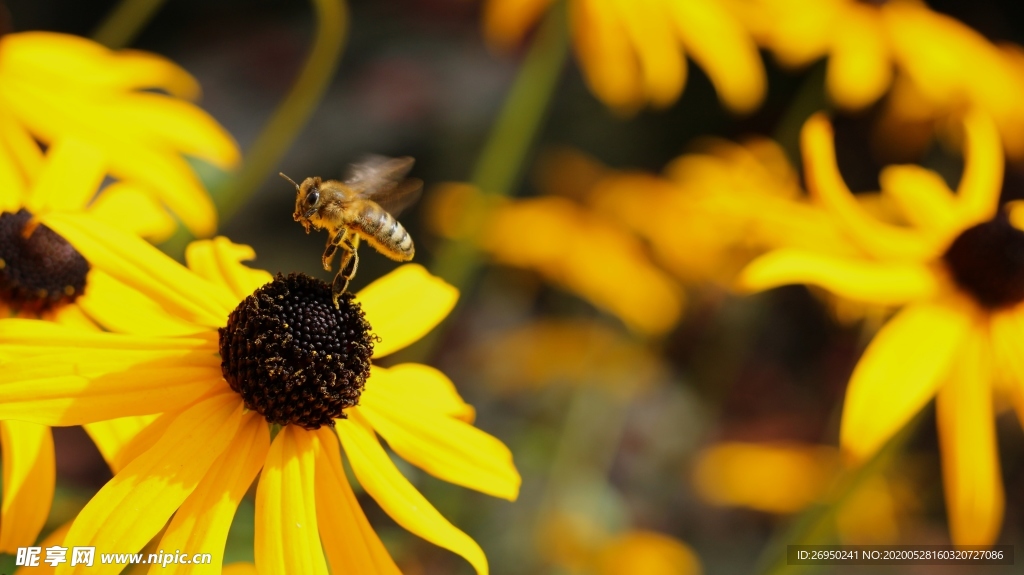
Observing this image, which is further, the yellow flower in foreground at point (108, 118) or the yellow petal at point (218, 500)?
the yellow flower in foreground at point (108, 118)

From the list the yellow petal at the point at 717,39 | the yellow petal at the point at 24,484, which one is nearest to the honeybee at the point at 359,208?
the yellow petal at the point at 24,484

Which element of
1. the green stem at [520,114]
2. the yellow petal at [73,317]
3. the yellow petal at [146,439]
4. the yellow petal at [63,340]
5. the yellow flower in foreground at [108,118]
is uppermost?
the green stem at [520,114]

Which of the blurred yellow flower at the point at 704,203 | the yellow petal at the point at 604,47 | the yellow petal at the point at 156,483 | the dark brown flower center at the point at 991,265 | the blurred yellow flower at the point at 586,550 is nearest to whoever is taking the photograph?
the yellow petal at the point at 156,483

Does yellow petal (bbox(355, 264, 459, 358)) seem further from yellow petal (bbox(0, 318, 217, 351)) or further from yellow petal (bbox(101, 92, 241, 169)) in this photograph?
yellow petal (bbox(101, 92, 241, 169))

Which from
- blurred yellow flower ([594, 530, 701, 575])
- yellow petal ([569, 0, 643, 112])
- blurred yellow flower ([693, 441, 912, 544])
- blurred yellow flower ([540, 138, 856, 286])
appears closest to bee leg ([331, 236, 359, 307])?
blurred yellow flower ([540, 138, 856, 286])

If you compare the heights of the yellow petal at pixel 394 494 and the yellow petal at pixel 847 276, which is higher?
the yellow petal at pixel 847 276

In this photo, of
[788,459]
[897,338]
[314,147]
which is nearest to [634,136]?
[314,147]

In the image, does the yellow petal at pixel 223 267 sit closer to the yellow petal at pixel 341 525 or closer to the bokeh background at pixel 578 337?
the yellow petal at pixel 341 525
